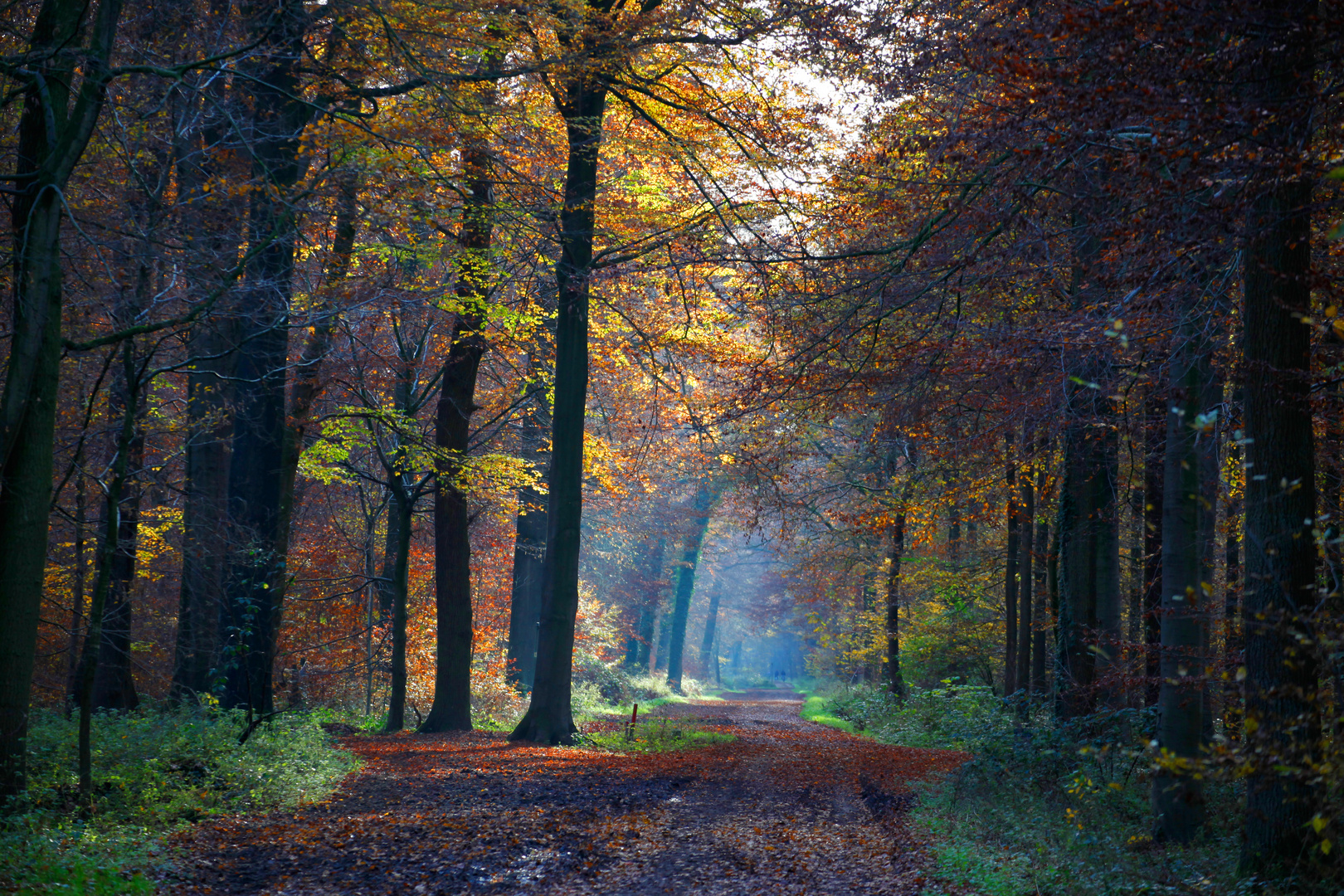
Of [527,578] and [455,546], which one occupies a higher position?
[455,546]

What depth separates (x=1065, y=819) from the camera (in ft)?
27.6

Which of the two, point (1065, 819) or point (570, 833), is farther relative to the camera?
point (1065, 819)

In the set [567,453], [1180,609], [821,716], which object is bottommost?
[821,716]

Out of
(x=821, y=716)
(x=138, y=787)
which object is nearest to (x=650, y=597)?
(x=821, y=716)

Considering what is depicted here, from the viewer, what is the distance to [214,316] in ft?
31.7

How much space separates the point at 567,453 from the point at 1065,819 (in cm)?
904

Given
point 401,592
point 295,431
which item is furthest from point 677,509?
point 295,431

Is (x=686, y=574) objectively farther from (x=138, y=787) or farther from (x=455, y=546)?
(x=138, y=787)

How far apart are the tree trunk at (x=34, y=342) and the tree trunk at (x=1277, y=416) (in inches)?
327

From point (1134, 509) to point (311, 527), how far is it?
18.6 m

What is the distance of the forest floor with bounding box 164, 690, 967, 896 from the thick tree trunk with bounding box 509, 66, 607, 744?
1.56 m

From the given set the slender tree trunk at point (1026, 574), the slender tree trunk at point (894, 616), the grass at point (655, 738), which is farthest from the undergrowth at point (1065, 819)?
the slender tree trunk at point (894, 616)

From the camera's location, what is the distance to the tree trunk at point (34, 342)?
6.77 metres

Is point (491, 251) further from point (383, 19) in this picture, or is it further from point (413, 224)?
point (383, 19)
